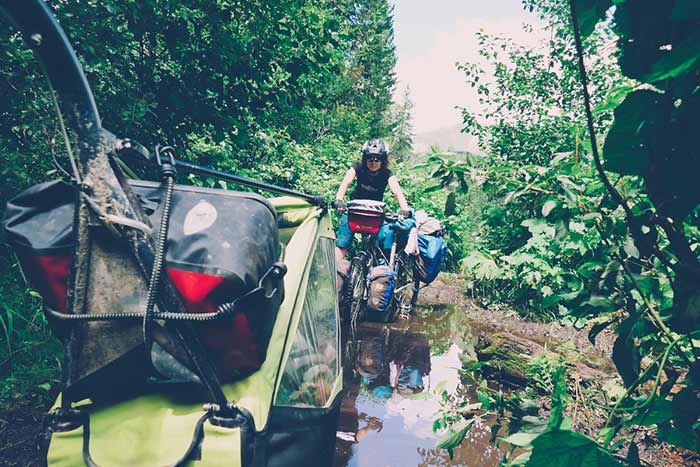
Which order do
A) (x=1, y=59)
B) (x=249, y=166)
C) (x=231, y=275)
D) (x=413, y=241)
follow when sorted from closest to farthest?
1. (x=231, y=275)
2. (x=1, y=59)
3. (x=413, y=241)
4. (x=249, y=166)

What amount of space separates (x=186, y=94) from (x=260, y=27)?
2.58ft

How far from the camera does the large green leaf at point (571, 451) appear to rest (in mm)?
626

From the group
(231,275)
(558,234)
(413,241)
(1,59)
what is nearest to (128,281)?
(231,275)

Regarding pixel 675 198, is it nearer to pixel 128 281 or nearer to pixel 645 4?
pixel 645 4

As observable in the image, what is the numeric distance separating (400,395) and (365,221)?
1.66 meters

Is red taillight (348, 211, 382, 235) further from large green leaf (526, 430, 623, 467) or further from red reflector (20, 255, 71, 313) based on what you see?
large green leaf (526, 430, 623, 467)

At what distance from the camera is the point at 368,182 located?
16.2 ft

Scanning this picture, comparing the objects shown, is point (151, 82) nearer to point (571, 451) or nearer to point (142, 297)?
point (142, 297)

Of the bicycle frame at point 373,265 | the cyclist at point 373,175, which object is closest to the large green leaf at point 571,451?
the bicycle frame at point 373,265

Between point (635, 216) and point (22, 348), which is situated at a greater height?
point (635, 216)

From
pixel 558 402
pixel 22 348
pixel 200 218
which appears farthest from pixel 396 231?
pixel 558 402

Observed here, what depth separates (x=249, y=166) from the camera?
5711mm

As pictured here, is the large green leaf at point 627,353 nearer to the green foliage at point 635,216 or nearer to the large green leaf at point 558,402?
the green foliage at point 635,216

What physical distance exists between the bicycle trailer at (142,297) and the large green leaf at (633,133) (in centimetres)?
Answer: 90
